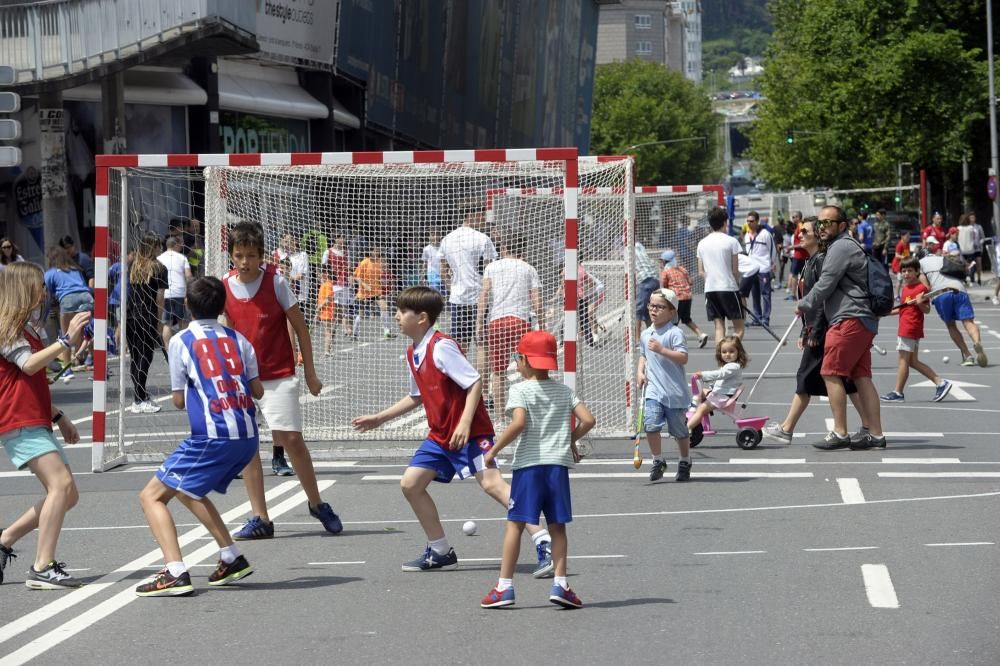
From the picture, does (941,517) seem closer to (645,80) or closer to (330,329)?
(330,329)

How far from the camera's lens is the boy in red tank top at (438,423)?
810cm

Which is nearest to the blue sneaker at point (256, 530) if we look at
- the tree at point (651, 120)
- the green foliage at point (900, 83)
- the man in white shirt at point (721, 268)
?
the man in white shirt at point (721, 268)

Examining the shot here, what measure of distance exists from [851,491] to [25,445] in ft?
17.6

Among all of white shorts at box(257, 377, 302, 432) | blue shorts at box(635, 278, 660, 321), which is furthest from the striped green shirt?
blue shorts at box(635, 278, 660, 321)

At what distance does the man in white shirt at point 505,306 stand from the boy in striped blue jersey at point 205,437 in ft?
18.8

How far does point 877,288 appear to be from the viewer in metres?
12.9

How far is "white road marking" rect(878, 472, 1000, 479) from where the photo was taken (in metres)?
11.3

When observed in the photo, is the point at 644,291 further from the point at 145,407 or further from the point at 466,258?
the point at 466,258

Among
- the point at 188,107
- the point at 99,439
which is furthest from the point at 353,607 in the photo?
the point at 188,107

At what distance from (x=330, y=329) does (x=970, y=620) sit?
9.04 meters

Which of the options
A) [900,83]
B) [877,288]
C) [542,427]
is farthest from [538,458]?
[900,83]

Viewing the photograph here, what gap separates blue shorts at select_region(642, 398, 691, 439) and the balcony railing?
18056mm

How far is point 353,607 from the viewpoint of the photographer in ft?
24.4

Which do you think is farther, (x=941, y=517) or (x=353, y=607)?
(x=941, y=517)
